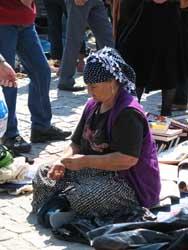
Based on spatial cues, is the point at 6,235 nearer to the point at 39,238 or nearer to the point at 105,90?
the point at 39,238

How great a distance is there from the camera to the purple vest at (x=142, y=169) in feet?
13.3

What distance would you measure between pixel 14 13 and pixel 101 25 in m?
2.73

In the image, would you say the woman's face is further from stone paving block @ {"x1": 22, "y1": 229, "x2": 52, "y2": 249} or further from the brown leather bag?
the brown leather bag

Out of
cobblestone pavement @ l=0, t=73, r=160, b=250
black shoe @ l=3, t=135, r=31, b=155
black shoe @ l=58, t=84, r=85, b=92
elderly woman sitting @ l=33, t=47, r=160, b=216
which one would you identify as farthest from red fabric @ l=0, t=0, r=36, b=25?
black shoe @ l=58, t=84, r=85, b=92

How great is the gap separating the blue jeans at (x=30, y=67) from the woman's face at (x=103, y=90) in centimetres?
156

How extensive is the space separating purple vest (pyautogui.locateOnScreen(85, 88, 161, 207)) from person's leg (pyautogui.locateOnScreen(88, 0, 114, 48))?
3.87m

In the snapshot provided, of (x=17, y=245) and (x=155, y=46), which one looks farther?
(x=155, y=46)

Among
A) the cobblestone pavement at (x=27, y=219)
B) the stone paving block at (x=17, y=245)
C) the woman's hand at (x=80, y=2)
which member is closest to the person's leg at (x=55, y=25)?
the woman's hand at (x=80, y=2)

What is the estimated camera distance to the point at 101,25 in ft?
26.2

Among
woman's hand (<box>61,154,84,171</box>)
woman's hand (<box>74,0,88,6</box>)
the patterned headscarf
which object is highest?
the patterned headscarf

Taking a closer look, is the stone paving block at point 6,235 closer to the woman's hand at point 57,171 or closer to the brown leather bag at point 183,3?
the woman's hand at point 57,171

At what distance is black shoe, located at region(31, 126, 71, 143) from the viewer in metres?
5.91

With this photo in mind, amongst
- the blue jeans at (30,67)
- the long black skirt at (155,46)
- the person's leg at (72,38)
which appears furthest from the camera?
the person's leg at (72,38)

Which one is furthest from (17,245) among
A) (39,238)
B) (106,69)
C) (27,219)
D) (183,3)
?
(183,3)
